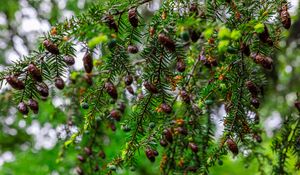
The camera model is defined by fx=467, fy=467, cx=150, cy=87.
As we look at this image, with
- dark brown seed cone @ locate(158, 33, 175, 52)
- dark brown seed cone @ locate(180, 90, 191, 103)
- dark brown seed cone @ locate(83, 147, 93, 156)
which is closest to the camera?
dark brown seed cone @ locate(158, 33, 175, 52)

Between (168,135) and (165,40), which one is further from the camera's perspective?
(168,135)

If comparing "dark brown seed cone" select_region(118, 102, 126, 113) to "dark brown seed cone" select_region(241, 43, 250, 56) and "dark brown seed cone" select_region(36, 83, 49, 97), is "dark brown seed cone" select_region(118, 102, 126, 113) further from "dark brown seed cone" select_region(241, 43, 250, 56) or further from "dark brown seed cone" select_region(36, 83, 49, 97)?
"dark brown seed cone" select_region(241, 43, 250, 56)

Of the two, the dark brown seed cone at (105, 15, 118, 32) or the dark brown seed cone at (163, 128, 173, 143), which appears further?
the dark brown seed cone at (163, 128, 173, 143)

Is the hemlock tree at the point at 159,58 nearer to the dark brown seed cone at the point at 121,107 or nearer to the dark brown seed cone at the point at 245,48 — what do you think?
the dark brown seed cone at the point at 245,48

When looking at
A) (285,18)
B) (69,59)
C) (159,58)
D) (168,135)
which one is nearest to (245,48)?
(285,18)

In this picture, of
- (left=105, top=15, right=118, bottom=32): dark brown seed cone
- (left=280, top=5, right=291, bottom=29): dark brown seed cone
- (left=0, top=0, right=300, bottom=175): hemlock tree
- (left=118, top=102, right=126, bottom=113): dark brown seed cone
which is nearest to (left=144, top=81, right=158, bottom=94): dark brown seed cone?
(left=0, top=0, right=300, bottom=175): hemlock tree

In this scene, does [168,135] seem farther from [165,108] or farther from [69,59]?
[69,59]

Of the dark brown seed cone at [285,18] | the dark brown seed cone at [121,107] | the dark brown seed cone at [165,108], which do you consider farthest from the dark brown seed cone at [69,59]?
the dark brown seed cone at [121,107]

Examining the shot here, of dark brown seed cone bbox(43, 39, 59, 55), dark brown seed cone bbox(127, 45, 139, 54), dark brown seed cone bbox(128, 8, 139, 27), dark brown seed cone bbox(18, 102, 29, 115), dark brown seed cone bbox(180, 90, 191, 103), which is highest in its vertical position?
dark brown seed cone bbox(180, 90, 191, 103)

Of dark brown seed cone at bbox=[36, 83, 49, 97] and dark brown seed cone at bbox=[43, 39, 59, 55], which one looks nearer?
dark brown seed cone at bbox=[43, 39, 59, 55]

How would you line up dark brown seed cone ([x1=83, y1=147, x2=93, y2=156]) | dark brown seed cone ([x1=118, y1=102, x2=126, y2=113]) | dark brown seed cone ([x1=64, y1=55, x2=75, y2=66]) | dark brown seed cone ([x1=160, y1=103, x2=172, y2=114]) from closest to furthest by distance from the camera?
dark brown seed cone ([x1=64, y1=55, x2=75, y2=66]) → dark brown seed cone ([x1=160, y1=103, x2=172, y2=114]) → dark brown seed cone ([x1=118, y1=102, x2=126, y2=113]) → dark brown seed cone ([x1=83, y1=147, x2=93, y2=156])

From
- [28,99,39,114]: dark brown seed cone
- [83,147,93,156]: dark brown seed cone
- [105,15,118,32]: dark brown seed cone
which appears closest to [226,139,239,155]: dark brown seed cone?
[105,15,118,32]: dark brown seed cone

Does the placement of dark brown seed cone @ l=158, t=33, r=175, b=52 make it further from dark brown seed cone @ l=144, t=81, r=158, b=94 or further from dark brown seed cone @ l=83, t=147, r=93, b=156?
dark brown seed cone @ l=83, t=147, r=93, b=156

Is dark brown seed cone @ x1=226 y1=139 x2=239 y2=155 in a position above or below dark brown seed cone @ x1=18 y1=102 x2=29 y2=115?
below
